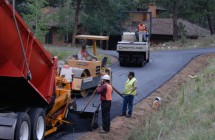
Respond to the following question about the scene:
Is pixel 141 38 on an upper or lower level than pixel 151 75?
upper

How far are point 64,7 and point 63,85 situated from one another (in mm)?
35503

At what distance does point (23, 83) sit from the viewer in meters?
10.2

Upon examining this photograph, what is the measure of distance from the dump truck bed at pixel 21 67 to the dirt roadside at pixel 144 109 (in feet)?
7.12

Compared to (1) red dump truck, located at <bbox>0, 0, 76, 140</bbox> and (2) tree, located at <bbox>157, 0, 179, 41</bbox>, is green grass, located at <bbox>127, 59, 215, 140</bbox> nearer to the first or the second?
(1) red dump truck, located at <bbox>0, 0, 76, 140</bbox>

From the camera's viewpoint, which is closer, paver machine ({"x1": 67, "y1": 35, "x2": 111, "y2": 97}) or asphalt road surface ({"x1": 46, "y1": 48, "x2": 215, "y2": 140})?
asphalt road surface ({"x1": 46, "y1": 48, "x2": 215, "y2": 140})

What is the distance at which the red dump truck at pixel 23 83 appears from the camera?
9.56 m

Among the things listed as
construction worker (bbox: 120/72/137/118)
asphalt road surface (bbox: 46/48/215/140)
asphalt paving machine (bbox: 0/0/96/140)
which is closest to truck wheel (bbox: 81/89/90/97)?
asphalt road surface (bbox: 46/48/215/140)

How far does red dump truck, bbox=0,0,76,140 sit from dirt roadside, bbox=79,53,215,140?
1841 millimetres

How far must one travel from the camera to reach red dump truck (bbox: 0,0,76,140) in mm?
9562

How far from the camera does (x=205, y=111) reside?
13.2m

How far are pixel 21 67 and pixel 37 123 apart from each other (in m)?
1.60

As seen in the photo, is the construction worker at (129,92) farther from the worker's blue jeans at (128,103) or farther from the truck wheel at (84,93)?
the truck wheel at (84,93)

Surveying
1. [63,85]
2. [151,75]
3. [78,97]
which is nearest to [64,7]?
[151,75]

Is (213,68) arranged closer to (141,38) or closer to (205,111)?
(141,38)
